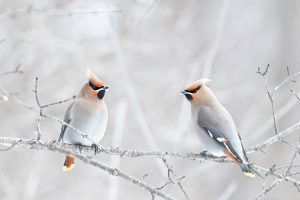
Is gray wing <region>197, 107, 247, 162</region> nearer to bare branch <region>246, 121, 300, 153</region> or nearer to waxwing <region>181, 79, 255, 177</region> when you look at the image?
waxwing <region>181, 79, 255, 177</region>

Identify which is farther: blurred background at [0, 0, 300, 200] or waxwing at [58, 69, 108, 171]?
blurred background at [0, 0, 300, 200]

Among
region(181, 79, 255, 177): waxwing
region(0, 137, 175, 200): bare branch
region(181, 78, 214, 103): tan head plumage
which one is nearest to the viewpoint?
region(0, 137, 175, 200): bare branch

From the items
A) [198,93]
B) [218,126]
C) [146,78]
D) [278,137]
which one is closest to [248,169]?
[278,137]

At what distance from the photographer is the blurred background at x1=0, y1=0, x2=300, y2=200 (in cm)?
951

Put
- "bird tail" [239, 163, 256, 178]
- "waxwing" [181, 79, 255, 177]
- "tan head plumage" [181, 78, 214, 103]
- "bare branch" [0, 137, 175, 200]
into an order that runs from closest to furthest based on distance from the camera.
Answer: "bare branch" [0, 137, 175, 200] → "bird tail" [239, 163, 256, 178] → "waxwing" [181, 79, 255, 177] → "tan head plumage" [181, 78, 214, 103]

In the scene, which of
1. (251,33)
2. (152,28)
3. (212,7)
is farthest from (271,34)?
(152,28)

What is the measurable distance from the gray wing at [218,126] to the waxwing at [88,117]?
0.83 meters

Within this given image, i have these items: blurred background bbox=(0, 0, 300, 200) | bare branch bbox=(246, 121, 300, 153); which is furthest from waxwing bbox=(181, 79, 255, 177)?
blurred background bbox=(0, 0, 300, 200)

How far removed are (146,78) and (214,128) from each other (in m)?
6.15

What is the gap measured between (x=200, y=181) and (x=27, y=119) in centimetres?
399

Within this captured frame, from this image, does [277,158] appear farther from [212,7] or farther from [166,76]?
[212,7]

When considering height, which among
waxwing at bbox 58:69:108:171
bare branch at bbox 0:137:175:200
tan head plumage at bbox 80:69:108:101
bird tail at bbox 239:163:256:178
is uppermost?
tan head plumage at bbox 80:69:108:101

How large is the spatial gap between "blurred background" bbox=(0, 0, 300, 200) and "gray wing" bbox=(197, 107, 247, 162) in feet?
5.73

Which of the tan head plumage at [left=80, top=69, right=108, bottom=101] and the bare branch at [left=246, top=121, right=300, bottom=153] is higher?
the tan head plumage at [left=80, top=69, right=108, bottom=101]
